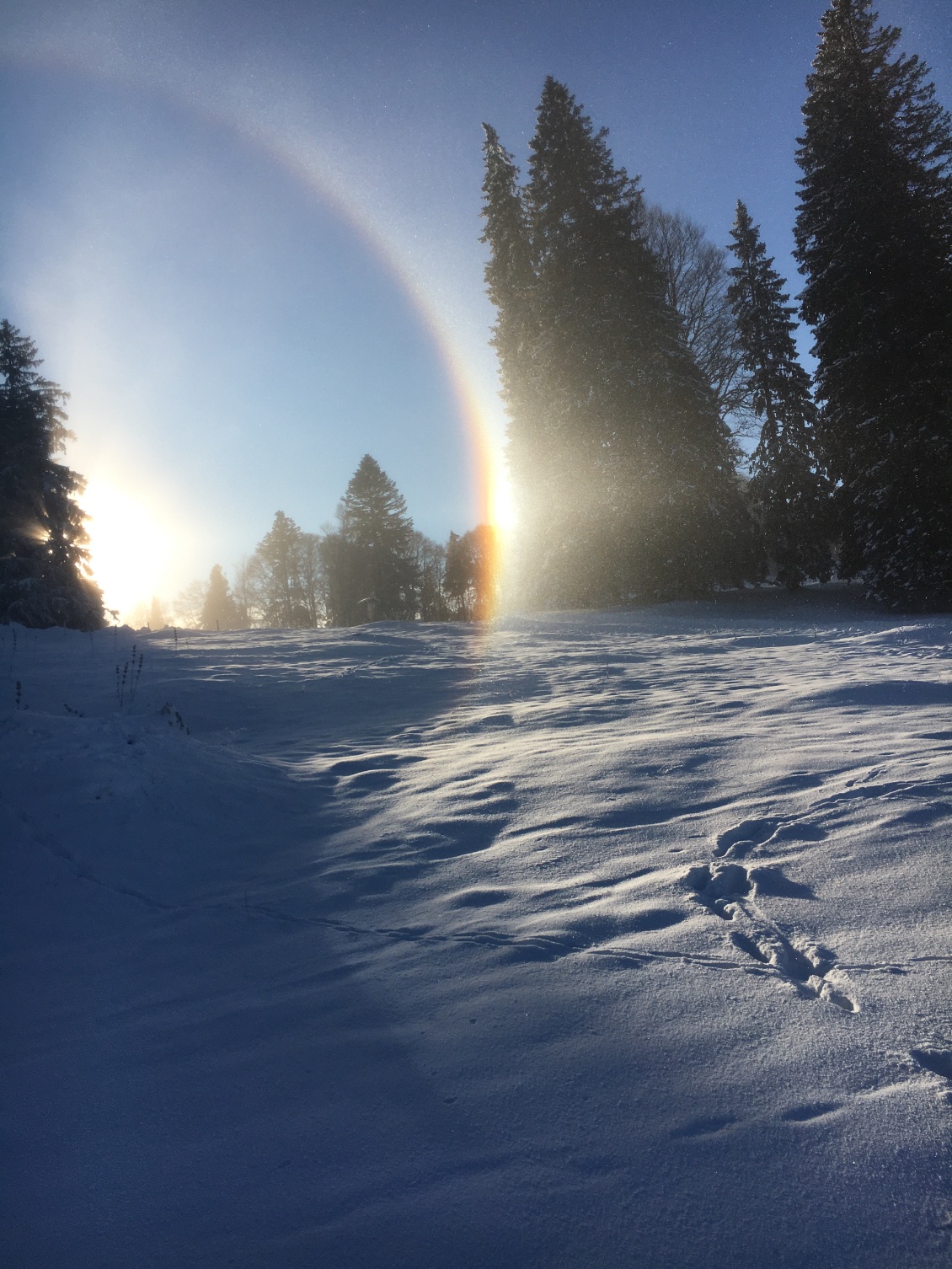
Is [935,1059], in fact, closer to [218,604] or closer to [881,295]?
[881,295]

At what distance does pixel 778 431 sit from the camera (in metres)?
16.5

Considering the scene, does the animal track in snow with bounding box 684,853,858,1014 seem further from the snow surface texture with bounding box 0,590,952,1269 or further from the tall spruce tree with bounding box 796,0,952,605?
the tall spruce tree with bounding box 796,0,952,605

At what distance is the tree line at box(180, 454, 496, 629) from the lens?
30.7 meters

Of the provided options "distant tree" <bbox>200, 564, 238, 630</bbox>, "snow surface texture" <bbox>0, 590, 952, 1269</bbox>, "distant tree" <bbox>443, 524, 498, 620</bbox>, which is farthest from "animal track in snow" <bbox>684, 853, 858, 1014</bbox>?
"distant tree" <bbox>200, 564, 238, 630</bbox>

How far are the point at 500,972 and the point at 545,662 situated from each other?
6400mm

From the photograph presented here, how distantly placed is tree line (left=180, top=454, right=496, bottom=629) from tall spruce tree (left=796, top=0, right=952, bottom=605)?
1253cm

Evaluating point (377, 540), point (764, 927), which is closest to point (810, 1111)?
point (764, 927)

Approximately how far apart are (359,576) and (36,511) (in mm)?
16204

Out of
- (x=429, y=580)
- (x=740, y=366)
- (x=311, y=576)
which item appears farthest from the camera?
(x=311, y=576)

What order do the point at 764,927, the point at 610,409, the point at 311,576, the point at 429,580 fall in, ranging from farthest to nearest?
the point at 311,576 < the point at 429,580 < the point at 610,409 < the point at 764,927

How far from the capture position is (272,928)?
2.35 meters

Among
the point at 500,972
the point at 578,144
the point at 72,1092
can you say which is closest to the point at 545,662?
the point at 500,972

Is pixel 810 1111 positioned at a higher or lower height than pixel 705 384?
lower

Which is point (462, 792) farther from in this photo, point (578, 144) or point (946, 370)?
point (578, 144)
